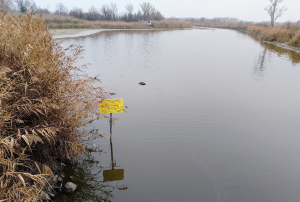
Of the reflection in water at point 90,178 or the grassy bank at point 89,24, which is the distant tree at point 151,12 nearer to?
the grassy bank at point 89,24

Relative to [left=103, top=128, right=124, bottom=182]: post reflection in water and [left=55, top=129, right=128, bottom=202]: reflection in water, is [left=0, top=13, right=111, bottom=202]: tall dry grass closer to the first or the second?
[left=55, top=129, right=128, bottom=202]: reflection in water

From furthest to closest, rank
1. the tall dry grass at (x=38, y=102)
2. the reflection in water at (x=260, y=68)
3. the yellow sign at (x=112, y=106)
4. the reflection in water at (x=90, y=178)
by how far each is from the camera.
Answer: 1. the reflection in water at (x=260, y=68)
2. the yellow sign at (x=112, y=106)
3. the reflection in water at (x=90, y=178)
4. the tall dry grass at (x=38, y=102)

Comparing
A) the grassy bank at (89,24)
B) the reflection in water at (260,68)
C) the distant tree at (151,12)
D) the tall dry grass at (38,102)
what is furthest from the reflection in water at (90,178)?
the distant tree at (151,12)

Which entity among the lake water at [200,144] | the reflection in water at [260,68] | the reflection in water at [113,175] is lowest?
the reflection in water at [113,175]

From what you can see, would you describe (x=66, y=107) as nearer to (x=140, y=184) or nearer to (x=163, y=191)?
(x=140, y=184)

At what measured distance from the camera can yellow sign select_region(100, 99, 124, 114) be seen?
4.47 metres

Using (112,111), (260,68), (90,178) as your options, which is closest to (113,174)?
(90,178)

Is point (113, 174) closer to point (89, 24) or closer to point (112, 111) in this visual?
point (112, 111)

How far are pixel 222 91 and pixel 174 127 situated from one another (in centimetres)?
389

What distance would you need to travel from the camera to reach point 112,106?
450 cm

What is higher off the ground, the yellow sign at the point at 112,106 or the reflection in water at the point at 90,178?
the yellow sign at the point at 112,106

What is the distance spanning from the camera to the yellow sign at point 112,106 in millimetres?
4469

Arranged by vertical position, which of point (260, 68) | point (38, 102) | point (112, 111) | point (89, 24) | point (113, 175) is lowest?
point (113, 175)

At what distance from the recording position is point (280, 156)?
182 inches
